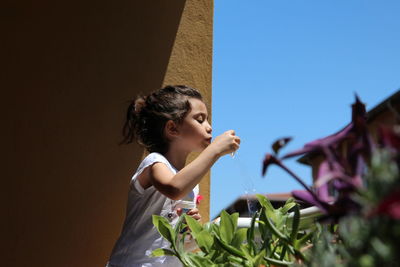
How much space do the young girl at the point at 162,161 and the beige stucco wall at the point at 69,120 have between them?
0.14 meters

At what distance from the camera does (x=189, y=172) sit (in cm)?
159

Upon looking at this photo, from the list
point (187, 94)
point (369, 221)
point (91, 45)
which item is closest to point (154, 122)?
point (187, 94)

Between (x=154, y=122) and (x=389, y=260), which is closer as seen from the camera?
(x=389, y=260)

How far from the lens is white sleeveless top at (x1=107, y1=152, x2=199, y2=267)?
175cm

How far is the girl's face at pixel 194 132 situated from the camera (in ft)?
6.54

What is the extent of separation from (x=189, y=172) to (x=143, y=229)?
343mm

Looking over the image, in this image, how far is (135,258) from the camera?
1.76 metres

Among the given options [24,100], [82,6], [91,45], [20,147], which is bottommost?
[20,147]

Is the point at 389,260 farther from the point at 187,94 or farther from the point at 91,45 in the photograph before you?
the point at 91,45

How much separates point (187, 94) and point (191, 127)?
19 cm

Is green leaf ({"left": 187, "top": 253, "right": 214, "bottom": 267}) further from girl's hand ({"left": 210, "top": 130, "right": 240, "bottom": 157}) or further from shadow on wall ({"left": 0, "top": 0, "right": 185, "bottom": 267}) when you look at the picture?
shadow on wall ({"left": 0, "top": 0, "right": 185, "bottom": 267})

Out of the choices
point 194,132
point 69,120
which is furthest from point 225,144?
point 69,120

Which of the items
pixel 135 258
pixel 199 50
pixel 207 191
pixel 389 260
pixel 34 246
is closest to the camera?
pixel 389 260

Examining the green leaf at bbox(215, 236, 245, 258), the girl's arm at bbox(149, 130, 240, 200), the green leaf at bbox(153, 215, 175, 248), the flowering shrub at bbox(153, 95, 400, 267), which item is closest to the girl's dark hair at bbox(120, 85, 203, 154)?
the girl's arm at bbox(149, 130, 240, 200)
